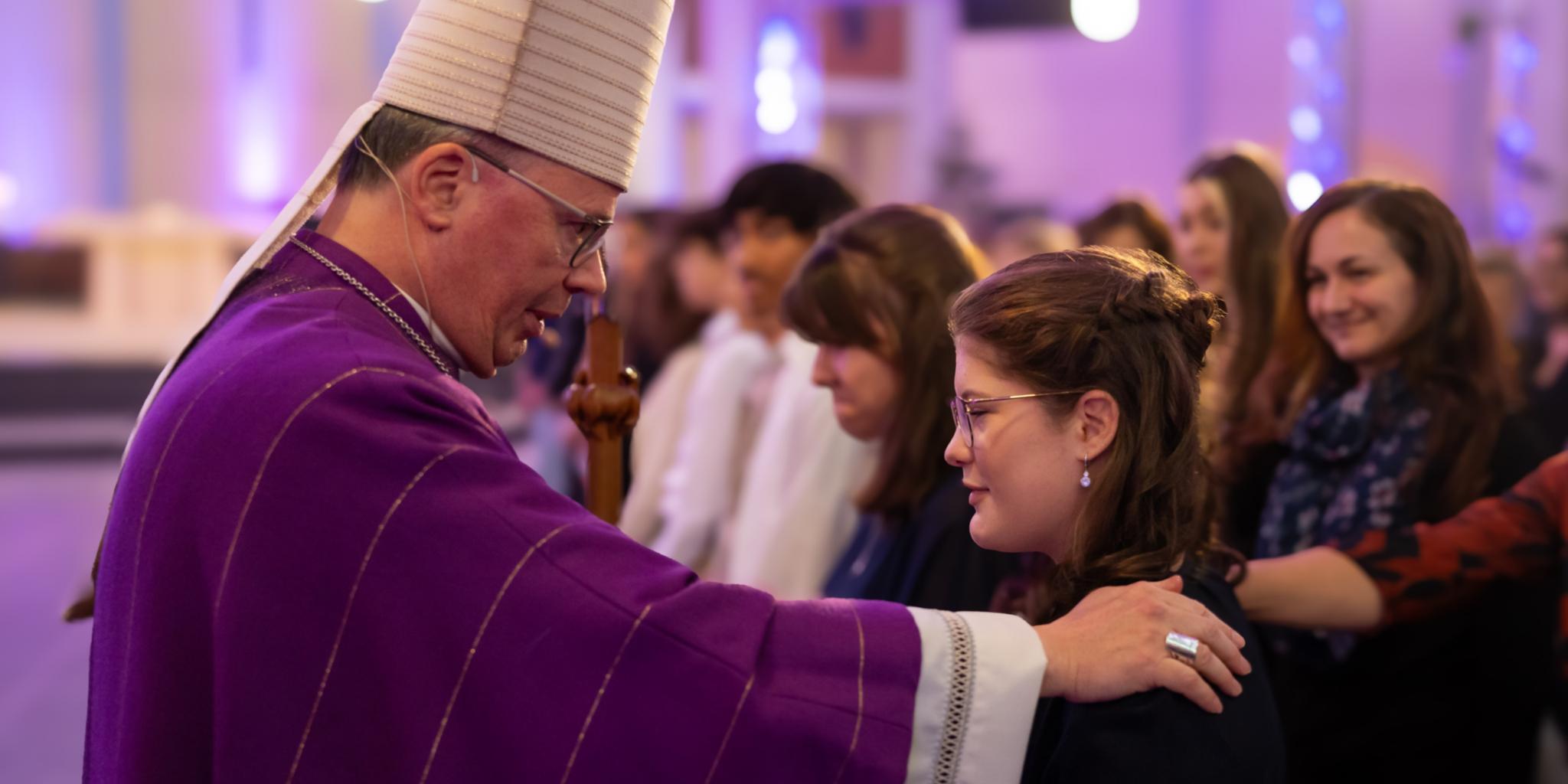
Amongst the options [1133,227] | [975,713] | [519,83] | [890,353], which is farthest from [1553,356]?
[519,83]

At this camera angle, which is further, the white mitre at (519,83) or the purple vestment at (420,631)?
the white mitre at (519,83)

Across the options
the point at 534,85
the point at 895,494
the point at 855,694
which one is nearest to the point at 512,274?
the point at 534,85

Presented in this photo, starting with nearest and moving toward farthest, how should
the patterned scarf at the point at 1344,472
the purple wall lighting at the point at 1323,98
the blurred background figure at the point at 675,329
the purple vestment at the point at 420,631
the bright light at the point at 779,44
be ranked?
the purple vestment at the point at 420,631 → the patterned scarf at the point at 1344,472 → the blurred background figure at the point at 675,329 → the purple wall lighting at the point at 1323,98 → the bright light at the point at 779,44

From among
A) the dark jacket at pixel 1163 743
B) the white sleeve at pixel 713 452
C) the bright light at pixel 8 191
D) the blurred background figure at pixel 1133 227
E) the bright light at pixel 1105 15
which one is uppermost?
the bright light at pixel 1105 15

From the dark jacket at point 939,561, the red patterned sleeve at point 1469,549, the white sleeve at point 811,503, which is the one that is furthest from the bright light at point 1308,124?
the dark jacket at point 939,561

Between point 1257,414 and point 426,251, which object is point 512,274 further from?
point 1257,414

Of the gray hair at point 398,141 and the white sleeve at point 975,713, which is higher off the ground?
the gray hair at point 398,141

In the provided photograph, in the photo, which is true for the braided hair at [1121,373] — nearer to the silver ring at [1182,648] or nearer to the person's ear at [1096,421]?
the person's ear at [1096,421]

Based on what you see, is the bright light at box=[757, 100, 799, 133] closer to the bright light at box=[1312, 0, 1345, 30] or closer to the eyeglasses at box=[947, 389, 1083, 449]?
the bright light at box=[1312, 0, 1345, 30]

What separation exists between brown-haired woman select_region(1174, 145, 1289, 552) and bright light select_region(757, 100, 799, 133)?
19.4 feet

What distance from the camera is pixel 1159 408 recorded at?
1.65 meters

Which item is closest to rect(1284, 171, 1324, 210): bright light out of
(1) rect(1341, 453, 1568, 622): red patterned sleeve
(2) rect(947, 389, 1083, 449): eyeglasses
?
(1) rect(1341, 453, 1568, 622): red patterned sleeve

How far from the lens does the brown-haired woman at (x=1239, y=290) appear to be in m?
2.84

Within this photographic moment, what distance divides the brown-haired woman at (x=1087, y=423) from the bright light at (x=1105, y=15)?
9.07 metres
